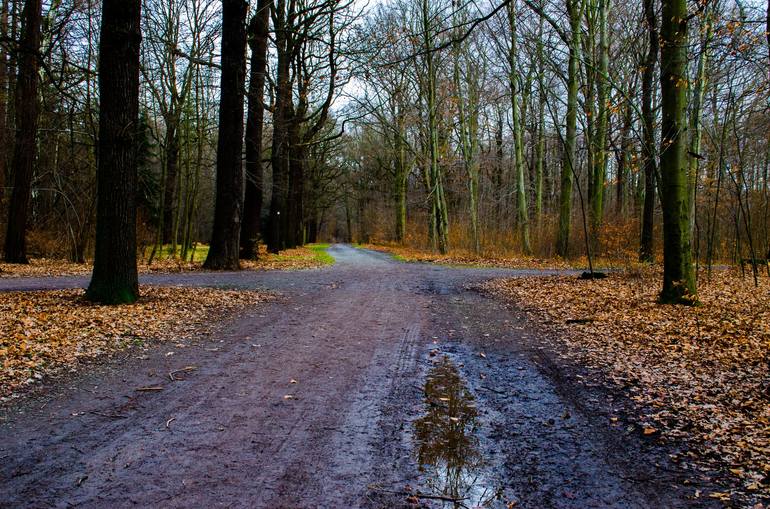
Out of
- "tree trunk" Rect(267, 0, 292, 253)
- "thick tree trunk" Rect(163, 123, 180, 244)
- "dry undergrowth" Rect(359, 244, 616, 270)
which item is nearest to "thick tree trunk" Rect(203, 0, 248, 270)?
"tree trunk" Rect(267, 0, 292, 253)

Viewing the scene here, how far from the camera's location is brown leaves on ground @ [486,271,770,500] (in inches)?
148

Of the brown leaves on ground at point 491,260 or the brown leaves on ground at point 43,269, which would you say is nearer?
the brown leaves on ground at point 43,269

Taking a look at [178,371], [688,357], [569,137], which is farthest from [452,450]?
[569,137]

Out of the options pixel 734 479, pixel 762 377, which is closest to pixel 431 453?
pixel 734 479

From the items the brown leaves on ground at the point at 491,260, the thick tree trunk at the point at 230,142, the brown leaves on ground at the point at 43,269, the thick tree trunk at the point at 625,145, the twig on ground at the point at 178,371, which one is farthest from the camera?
the brown leaves on ground at the point at 491,260

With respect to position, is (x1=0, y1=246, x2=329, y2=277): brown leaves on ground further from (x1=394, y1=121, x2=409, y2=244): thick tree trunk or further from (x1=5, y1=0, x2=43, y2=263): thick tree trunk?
(x1=394, y1=121, x2=409, y2=244): thick tree trunk

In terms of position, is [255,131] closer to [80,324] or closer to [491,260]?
[491,260]

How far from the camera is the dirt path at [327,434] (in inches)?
118

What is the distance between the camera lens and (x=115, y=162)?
28.4ft

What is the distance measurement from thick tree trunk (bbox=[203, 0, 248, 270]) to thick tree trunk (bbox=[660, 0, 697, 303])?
441 inches

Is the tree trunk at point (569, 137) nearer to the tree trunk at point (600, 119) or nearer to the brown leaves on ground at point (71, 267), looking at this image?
the tree trunk at point (600, 119)

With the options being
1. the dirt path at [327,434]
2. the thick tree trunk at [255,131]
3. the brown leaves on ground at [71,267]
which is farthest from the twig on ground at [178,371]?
the thick tree trunk at [255,131]

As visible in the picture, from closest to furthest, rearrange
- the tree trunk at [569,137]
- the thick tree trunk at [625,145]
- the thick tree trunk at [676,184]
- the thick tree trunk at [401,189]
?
the thick tree trunk at [676,184]
the thick tree trunk at [625,145]
the tree trunk at [569,137]
the thick tree trunk at [401,189]

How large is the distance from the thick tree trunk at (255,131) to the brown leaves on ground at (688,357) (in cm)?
1108
